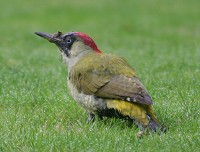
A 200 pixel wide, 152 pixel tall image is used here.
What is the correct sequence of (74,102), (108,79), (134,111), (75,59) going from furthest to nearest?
(74,102) → (75,59) → (108,79) → (134,111)

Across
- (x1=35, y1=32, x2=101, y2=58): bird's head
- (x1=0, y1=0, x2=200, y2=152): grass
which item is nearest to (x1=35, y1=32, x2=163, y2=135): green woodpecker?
(x1=35, y1=32, x2=101, y2=58): bird's head

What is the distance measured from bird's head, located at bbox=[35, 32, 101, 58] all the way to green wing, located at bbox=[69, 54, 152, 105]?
19cm

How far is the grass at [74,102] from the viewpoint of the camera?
255 inches

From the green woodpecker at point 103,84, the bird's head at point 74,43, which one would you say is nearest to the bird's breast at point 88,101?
the green woodpecker at point 103,84

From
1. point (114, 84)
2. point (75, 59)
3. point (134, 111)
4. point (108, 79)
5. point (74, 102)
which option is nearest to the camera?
point (134, 111)

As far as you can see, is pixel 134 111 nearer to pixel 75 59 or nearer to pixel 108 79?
pixel 108 79

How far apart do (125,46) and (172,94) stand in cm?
784

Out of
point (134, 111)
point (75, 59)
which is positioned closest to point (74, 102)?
point (75, 59)

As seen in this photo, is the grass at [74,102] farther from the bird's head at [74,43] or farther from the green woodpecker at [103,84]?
the bird's head at [74,43]

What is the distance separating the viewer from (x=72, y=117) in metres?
7.80

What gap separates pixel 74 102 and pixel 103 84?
125cm

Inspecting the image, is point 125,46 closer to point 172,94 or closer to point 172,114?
point 172,94

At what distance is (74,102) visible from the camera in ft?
27.6

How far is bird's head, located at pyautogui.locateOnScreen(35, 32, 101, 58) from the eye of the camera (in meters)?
7.96
